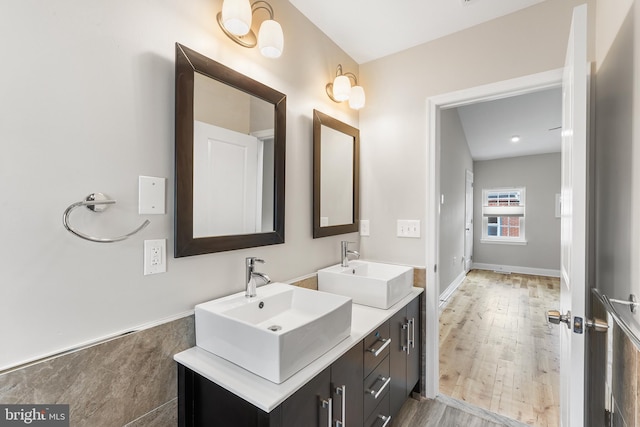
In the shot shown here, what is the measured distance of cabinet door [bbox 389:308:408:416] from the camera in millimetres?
1554

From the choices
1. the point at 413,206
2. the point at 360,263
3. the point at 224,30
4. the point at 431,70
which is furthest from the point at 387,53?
the point at 360,263

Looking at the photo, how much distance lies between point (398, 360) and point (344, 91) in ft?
5.43

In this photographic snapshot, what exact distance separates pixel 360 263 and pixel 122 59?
168 centimetres

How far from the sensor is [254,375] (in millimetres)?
952

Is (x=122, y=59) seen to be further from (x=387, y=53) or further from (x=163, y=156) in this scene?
(x=387, y=53)

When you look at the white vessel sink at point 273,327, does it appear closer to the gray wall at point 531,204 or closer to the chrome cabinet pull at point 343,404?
the chrome cabinet pull at point 343,404

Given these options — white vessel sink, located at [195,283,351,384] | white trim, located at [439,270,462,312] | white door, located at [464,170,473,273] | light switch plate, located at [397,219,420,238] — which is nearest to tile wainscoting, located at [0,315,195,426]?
white vessel sink, located at [195,283,351,384]

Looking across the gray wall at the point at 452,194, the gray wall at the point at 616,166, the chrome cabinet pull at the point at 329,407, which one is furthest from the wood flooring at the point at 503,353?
the chrome cabinet pull at the point at 329,407

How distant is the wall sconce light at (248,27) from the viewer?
118 cm

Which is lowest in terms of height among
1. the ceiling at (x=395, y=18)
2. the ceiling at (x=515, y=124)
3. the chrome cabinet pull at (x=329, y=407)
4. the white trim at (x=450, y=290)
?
the white trim at (x=450, y=290)

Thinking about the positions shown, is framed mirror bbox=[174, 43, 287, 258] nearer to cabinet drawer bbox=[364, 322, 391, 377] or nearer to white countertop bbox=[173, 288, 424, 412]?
white countertop bbox=[173, 288, 424, 412]

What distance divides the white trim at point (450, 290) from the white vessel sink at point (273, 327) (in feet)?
9.85

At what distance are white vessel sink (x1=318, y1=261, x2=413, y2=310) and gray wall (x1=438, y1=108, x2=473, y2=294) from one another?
2.01m
